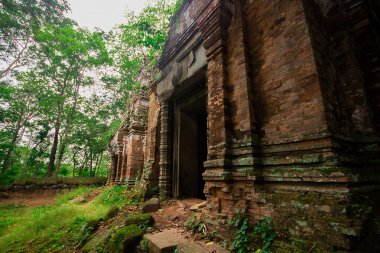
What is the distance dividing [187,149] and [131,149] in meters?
5.69

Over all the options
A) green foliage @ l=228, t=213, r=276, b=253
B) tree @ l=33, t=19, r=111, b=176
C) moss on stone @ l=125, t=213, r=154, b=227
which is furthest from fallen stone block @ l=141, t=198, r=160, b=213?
tree @ l=33, t=19, r=111, b=176

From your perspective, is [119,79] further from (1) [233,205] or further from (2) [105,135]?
(1) [233,205]

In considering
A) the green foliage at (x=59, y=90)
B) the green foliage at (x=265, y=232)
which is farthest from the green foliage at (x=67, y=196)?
the green foliage at (x=265, y=232)

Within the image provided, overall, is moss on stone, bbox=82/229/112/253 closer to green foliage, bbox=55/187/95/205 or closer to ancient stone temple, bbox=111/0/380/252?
ancient stone temple, bbox=111/0/380/252

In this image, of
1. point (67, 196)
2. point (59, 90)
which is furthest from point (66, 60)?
point (67, 196)

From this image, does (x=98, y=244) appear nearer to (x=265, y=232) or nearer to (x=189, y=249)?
(x=189, y=249)

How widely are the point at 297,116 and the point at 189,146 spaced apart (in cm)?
445

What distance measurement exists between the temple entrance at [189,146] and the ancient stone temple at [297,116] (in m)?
2.51

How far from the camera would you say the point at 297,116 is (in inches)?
114

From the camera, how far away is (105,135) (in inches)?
896

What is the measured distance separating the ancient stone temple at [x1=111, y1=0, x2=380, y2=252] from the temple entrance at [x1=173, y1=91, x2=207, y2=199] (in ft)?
8.24

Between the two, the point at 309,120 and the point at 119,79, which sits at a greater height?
the point at 119,79

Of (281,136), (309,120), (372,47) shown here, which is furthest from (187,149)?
(372,47)

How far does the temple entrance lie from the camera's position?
21.6ft
